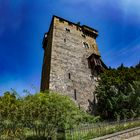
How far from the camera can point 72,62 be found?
102 feet

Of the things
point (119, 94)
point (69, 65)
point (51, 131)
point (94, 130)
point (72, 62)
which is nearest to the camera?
point (94, 130)

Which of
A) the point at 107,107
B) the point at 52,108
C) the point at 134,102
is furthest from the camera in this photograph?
the point at 107,107

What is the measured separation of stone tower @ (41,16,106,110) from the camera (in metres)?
28.0

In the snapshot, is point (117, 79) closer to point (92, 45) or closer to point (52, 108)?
point (92, 45)

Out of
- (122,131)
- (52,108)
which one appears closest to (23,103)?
(52,108)

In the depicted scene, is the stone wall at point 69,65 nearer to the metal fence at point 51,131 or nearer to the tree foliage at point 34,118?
the tree foliage at point 34,118

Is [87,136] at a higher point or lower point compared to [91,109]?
lower

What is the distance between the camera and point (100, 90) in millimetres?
27859

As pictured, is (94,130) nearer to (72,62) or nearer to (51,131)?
(51,131)

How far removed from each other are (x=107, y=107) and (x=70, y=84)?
5.18 m

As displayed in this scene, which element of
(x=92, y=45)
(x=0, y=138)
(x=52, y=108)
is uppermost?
(x=92, y=45)

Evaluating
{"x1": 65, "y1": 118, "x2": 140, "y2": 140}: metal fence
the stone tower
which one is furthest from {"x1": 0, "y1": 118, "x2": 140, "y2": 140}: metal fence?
the stone tower

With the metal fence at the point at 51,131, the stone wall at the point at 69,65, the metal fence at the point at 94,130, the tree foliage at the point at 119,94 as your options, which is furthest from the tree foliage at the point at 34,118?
the stone wall at the point at 69,65

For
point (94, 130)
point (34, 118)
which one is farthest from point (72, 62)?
point (94, 130)
